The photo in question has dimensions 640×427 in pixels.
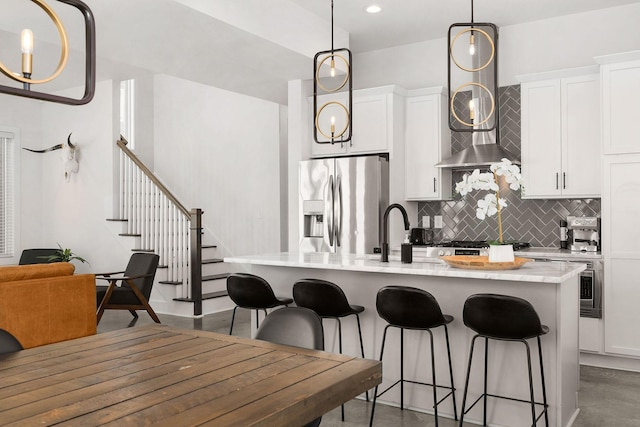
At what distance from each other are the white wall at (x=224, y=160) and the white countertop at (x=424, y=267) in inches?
160

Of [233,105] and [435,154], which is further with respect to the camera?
[233,105]

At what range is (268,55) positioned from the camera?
5.53 metres

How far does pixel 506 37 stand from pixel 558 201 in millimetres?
1833

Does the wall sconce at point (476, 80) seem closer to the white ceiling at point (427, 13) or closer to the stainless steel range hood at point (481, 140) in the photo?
the stainless steel range hood at point (481, 140)

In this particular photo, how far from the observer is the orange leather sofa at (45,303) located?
4.80 m

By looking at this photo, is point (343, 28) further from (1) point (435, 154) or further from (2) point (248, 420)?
(2) point (248, 420)

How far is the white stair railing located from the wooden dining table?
4875 mm

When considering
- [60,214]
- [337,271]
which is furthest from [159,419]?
[60,214]

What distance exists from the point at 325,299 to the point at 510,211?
3.03 metres

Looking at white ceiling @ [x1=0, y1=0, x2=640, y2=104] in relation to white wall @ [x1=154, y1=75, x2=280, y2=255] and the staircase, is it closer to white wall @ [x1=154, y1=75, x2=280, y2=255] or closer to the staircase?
white wall @ [x1=154, y1=75, x2=280, y2=255]

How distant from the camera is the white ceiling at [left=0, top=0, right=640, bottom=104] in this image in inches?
173

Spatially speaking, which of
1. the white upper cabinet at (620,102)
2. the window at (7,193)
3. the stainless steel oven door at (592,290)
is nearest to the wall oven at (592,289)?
the stainless steel oven door at (592,290)

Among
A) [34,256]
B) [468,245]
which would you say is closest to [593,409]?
[468,245]

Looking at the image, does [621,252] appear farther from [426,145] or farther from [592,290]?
[426,145]
